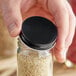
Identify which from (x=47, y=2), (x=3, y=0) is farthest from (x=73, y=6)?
(x=3, y=0)

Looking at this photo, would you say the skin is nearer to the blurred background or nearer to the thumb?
the thumb

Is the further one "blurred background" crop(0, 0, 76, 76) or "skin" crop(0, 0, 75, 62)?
"blurred background" crop(0, 0, 76, 76)

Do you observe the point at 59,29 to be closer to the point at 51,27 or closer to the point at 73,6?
the point at 51,27

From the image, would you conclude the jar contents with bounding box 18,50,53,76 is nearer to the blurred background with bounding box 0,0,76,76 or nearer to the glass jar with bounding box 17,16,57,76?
the glass jar with bounding box 17,16,57,76

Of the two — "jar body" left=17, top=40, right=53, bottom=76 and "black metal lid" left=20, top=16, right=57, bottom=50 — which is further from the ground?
"black metal lid" left=20, top=16, right=57, bottom=50

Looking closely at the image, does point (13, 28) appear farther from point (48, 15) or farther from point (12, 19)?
point (48, 15)

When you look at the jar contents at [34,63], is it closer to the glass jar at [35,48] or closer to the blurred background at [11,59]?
the glass jar at [35,48]

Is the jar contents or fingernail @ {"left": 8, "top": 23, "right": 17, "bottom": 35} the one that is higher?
fingernail @ {"left": 8, "top": 23, "right": 17, "bottom": 35}

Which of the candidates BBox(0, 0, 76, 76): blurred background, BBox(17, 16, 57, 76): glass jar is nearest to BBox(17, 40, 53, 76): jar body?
BBox(17, 16, 57, 76): glass jar
